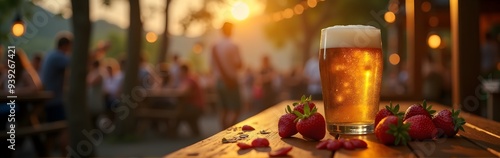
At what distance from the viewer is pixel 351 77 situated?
1797 millimetres

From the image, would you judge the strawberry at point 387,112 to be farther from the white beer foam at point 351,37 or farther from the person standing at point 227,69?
the person standing at point 227,69

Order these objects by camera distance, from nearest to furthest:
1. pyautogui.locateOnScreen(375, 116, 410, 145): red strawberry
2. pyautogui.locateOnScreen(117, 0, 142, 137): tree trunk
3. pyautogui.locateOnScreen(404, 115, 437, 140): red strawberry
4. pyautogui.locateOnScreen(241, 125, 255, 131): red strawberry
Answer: pyautogui.locateOnScreen(375, 116, 410, 145): red strawberry
pyautogui.locateOnScreen(404, 115, 437, 140): red strawberry
pyautogui.locateOnScreen(241, 125, 255, 131): red strawberry
pyautogui.locateOnScreen(117, 0, 142, 137): tree trunk

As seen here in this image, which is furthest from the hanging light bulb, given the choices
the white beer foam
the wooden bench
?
the white beer foam

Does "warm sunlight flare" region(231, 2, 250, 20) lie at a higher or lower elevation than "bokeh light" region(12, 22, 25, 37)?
higher

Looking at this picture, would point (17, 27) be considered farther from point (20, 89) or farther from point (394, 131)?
point (394, 131)

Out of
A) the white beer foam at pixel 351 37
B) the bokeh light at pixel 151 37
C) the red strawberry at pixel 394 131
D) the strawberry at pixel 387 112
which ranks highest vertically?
the bokeh light at pixel 151 37

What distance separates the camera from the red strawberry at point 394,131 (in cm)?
150

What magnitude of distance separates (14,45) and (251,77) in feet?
47.0

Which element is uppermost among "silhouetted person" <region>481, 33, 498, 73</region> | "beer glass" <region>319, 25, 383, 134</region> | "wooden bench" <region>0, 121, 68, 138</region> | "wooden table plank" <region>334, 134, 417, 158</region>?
"silhouetted person" <region>481, 33, 498, 73</region>

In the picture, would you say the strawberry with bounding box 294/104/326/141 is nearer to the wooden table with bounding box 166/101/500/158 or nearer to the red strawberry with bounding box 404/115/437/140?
the wooden table with bounding box 166/101/500/158

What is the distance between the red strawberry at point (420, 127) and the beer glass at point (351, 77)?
24 centimetres

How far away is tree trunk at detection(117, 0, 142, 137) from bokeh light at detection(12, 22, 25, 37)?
2.48 metres

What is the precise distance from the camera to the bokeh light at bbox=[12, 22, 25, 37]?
7062 mm

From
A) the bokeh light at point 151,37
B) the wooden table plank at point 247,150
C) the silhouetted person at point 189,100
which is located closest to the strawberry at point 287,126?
the wooden table plank at point 247,150
